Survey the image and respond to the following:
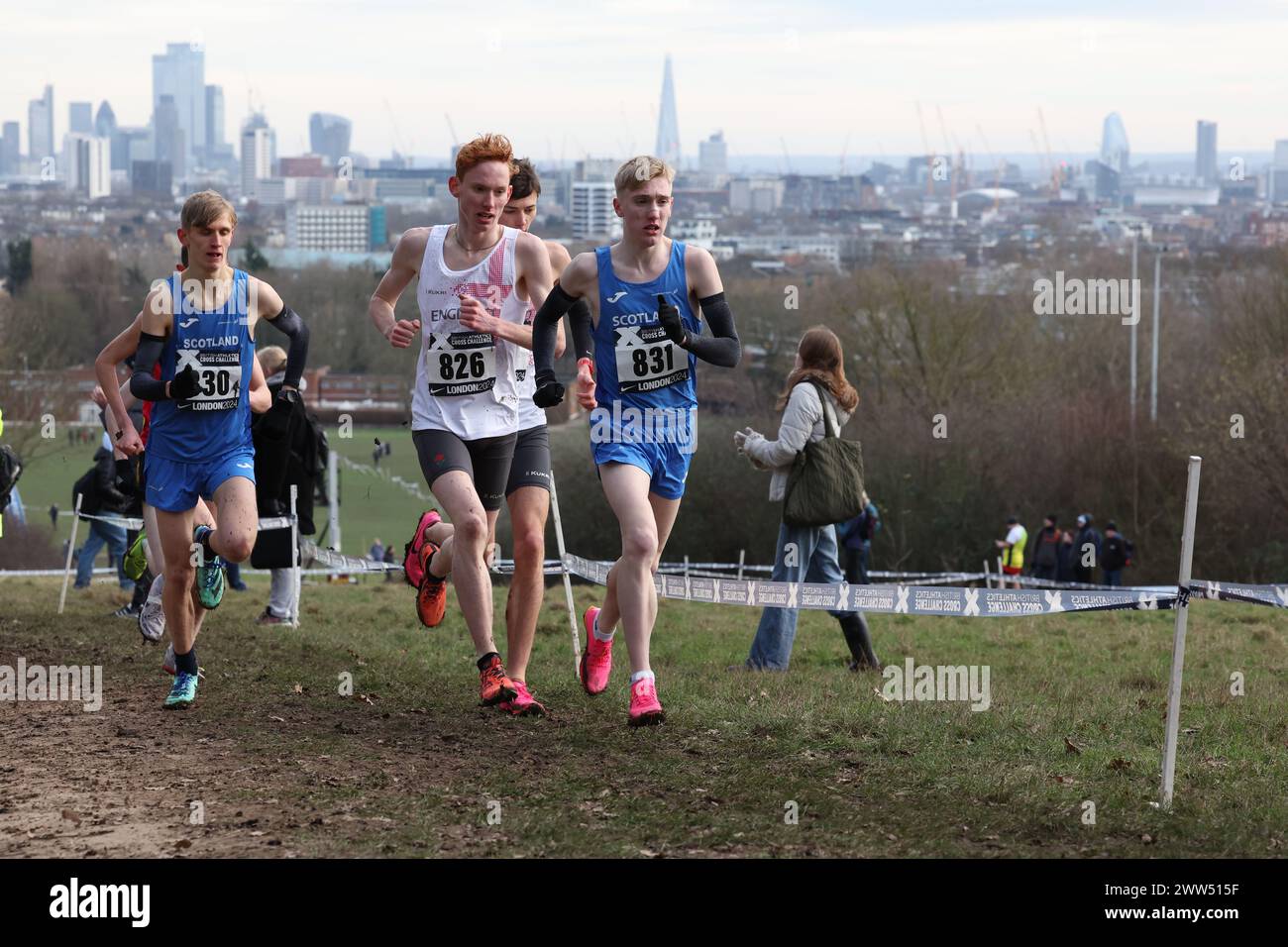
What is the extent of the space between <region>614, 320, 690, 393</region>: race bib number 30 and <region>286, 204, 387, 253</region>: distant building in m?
152

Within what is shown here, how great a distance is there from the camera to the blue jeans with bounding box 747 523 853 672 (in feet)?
35.5

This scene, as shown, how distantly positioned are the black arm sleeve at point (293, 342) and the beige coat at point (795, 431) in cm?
285

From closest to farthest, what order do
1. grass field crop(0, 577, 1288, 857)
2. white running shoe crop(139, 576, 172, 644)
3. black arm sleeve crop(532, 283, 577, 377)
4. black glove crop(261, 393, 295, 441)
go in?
grass field crop(0, 577, 1288, 857)
black arm sleeve crop(532, 283, 577, 377)
black glove crop(261, 393, 295, 441)
white running shoe crop(139, 576, 172, 644)

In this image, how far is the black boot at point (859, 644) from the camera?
1109 centimetres

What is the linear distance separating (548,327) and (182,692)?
2598 millimetres

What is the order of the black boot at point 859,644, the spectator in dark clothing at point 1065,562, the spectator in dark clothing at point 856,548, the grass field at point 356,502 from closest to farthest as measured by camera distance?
1. the black boot at point 859,644
2. the spectator in dark clothing at point 856,548
3. the spectator in dark clothing at point 1065,562
4. the grass field at point 356,502

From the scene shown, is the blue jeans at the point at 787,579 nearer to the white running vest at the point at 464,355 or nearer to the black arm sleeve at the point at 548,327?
the white running vest at the point at 464,355

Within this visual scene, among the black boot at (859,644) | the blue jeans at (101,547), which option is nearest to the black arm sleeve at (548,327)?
the black boot at (859,644)

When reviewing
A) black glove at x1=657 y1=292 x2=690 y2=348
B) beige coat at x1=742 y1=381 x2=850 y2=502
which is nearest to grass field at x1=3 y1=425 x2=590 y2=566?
beige coat at x1=742 y1=381 x2=850 y2=502

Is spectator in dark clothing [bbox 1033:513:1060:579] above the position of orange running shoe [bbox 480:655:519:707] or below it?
below

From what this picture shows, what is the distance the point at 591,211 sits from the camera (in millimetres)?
154000

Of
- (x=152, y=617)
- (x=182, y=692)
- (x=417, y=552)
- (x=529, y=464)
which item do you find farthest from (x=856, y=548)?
(x=182, y=692)

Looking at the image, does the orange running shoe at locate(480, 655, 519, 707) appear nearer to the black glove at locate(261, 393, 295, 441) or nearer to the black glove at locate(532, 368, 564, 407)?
the black glove at locate(532, 368, 564, 407)
